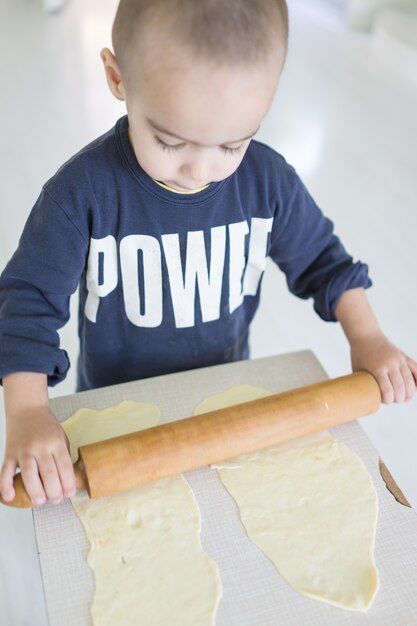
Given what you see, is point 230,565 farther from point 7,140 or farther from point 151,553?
point 7,140

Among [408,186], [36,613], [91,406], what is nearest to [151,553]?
[91,406]

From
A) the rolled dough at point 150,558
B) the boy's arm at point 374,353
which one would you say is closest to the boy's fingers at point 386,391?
the boy's arm at point 374,353

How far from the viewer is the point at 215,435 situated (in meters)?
0.61

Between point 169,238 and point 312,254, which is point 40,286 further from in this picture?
point 312,254

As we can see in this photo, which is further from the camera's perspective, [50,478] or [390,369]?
[390,369]

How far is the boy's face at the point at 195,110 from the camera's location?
1.59 feet

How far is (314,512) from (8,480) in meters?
0.29

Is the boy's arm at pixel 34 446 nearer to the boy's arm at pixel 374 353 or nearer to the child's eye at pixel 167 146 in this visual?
the child's eye at pixel 167 146

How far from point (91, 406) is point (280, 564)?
0.27 m

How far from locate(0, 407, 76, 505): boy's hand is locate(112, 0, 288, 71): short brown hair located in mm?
362

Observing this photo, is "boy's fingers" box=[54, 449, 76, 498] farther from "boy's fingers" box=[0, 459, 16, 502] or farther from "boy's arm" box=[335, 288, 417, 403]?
"boy's arm" box=[335, 288, 417, 403]

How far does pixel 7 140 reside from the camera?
7.22 ft

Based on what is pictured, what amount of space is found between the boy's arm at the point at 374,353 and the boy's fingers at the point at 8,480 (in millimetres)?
403

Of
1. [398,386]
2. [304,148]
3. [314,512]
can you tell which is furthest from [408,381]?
[304,148]
